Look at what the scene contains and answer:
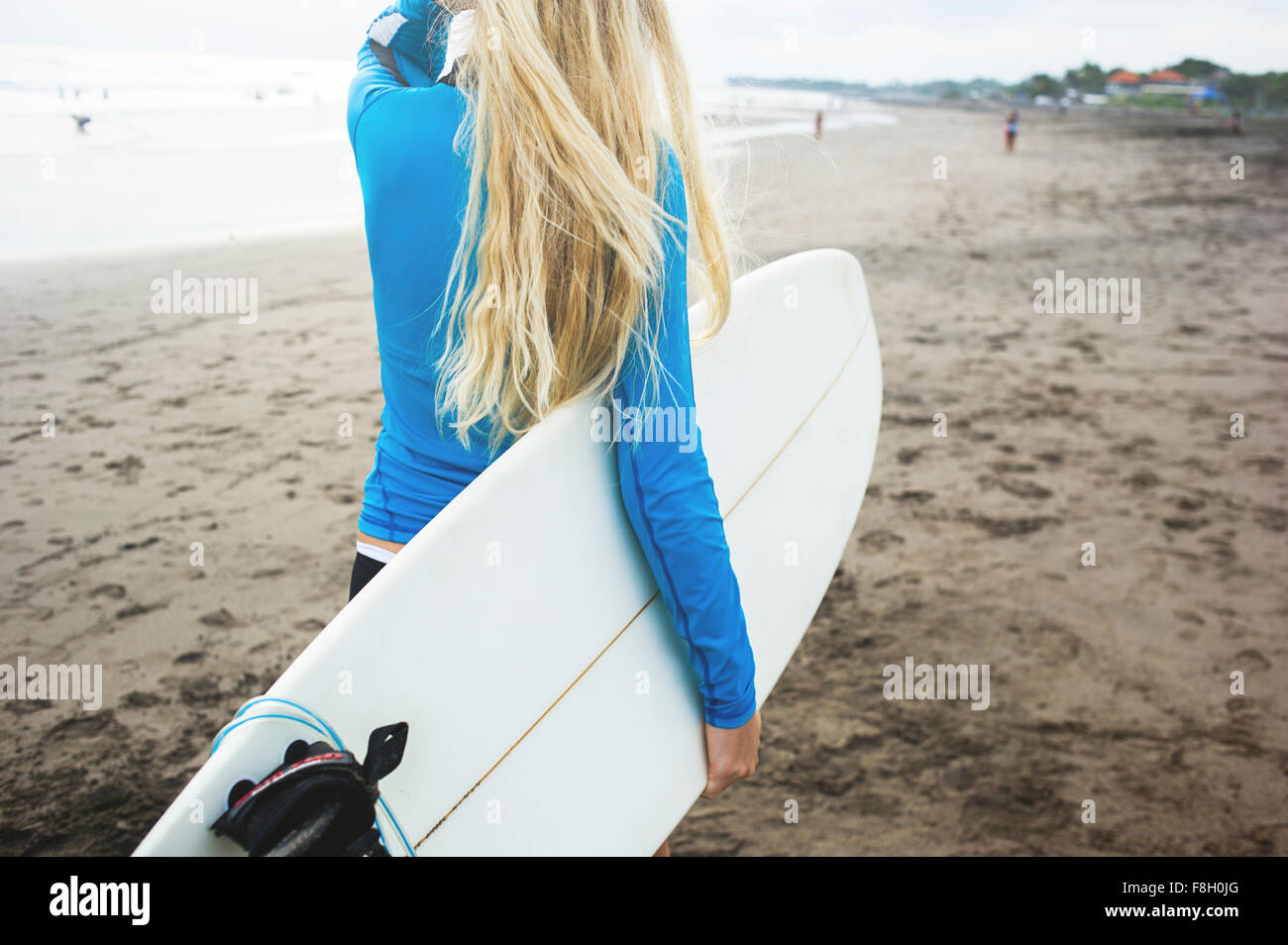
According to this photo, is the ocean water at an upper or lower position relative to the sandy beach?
upper

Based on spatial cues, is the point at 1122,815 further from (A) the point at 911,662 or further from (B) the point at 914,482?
(B) the point at 914,482

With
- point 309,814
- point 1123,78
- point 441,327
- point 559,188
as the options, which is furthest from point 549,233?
point 1123,78

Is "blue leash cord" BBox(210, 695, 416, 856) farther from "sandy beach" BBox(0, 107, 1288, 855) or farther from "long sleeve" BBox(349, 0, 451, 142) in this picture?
"sandy beach" BBox(0, 107, 1288, 855)

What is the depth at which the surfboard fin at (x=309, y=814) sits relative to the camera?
0.77 metres

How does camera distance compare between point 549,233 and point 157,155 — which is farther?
point 157,155

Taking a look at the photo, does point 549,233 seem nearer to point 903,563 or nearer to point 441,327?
point 441,327

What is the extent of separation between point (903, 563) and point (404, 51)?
270 cm

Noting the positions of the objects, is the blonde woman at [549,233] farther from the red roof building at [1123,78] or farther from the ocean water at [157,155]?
the red roof building at [1123,78]

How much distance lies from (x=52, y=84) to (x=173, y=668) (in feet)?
74.8

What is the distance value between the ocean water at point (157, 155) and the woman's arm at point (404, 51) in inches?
13.3

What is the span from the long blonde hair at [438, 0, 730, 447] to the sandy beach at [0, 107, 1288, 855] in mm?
242

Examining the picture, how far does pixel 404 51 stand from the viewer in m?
1.03

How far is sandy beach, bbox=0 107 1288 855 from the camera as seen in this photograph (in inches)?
84.7

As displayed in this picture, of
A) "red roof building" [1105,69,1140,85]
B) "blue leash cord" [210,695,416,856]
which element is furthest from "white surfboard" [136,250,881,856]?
"red roof building" [1105,69,1140,85]
